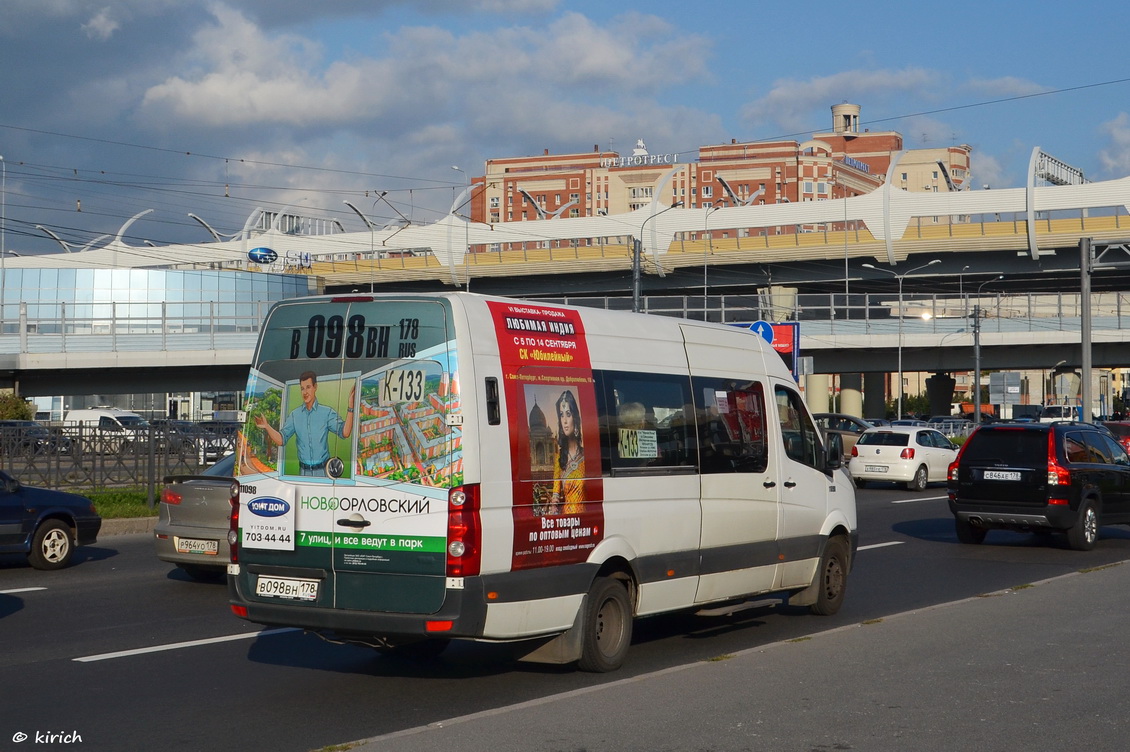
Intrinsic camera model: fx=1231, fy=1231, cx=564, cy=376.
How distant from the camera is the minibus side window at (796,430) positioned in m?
10.4

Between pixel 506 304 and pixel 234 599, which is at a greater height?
pixel 506 304

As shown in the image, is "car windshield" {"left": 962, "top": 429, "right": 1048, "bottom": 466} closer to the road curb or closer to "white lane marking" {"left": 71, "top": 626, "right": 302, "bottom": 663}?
"white lane marking" {"left": 71, "top": 626, "right": 302, "bottom": 663}

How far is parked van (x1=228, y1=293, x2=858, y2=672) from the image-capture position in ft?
24.3

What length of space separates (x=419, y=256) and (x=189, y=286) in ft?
55.3

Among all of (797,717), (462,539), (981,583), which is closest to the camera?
(797,717)

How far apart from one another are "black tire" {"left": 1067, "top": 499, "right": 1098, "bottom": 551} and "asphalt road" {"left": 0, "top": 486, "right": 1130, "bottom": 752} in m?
3.42

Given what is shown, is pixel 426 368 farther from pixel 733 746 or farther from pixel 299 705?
pixel 733 746

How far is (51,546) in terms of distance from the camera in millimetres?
14430

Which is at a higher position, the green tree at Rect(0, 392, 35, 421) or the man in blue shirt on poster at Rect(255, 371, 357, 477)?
the green tree at Rect(0, 392, 35, 421)

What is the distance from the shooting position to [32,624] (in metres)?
10.6

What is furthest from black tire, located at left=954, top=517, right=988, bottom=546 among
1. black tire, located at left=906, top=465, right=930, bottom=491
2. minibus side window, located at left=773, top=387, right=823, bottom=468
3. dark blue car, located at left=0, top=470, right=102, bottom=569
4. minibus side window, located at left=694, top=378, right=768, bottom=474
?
black tire, located at left=906, top=465, right=930, bottom=491

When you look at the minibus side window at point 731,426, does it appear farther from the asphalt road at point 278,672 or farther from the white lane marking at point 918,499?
the white lane marking at point 918,499

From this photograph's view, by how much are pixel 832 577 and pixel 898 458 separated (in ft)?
64.1

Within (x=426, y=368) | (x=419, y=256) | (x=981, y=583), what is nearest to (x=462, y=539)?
(x=426, y=368)
